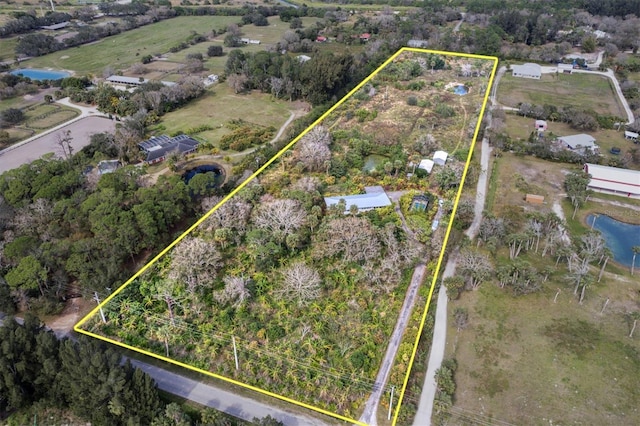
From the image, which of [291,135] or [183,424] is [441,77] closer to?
[291,135]

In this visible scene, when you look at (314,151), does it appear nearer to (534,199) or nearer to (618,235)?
(534,199)

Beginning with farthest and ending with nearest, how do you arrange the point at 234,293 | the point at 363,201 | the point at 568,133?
the point at 568,133, the point at 363,201, the point at 234,293

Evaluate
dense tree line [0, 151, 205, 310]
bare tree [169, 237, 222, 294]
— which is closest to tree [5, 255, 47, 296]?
dense tree line [0, 151, 205, 310]

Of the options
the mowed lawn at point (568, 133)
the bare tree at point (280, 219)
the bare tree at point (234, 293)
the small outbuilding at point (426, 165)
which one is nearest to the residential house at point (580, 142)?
the mowed lawn at point (568, 133)

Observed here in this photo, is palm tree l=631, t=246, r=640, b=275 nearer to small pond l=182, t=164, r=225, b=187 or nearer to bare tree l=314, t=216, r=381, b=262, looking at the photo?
bare tree l=314, t=216, r=381, b=262

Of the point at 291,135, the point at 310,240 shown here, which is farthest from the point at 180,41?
the point at 310,240

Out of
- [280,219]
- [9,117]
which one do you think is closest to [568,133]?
[280,219]

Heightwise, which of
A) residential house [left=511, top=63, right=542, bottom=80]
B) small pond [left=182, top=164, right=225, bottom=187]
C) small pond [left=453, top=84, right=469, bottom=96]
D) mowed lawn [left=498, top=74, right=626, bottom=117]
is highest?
small pond [left=453, top=84, right=469, bottom=96]

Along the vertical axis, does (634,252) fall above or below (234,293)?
below
